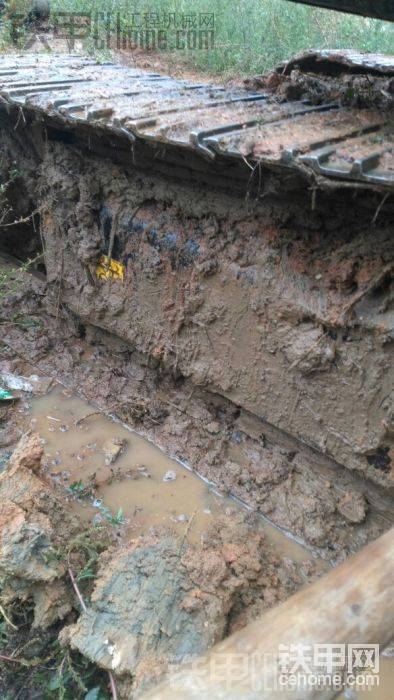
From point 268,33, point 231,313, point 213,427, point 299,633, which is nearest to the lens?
point 299,633

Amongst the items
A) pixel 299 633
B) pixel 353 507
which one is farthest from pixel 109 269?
pixel 299 633

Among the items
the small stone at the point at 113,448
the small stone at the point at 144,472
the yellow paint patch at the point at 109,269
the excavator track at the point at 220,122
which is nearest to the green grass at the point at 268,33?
the excavator track at the point at 220,122

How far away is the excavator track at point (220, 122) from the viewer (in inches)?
97.7

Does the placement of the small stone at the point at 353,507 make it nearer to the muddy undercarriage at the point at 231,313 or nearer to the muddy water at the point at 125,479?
the muddy undercarriage at the point at 231,313

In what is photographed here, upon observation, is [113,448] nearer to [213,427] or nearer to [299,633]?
[213,427]

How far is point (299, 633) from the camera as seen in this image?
1562 millimetres

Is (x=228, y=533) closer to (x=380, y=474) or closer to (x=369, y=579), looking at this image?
(x=380, y=474)

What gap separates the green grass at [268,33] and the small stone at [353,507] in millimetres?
5524

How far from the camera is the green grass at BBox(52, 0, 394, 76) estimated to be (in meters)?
6.99

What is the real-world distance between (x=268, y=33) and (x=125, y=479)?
621 cm

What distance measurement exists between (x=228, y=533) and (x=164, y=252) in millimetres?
1975

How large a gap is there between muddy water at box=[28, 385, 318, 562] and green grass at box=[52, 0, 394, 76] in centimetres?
491

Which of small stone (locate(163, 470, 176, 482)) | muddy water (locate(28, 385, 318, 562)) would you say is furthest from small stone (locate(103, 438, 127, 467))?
small stone (locate(163, 470, 176, 482))

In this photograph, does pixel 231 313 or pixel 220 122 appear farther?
pixel 231 313
